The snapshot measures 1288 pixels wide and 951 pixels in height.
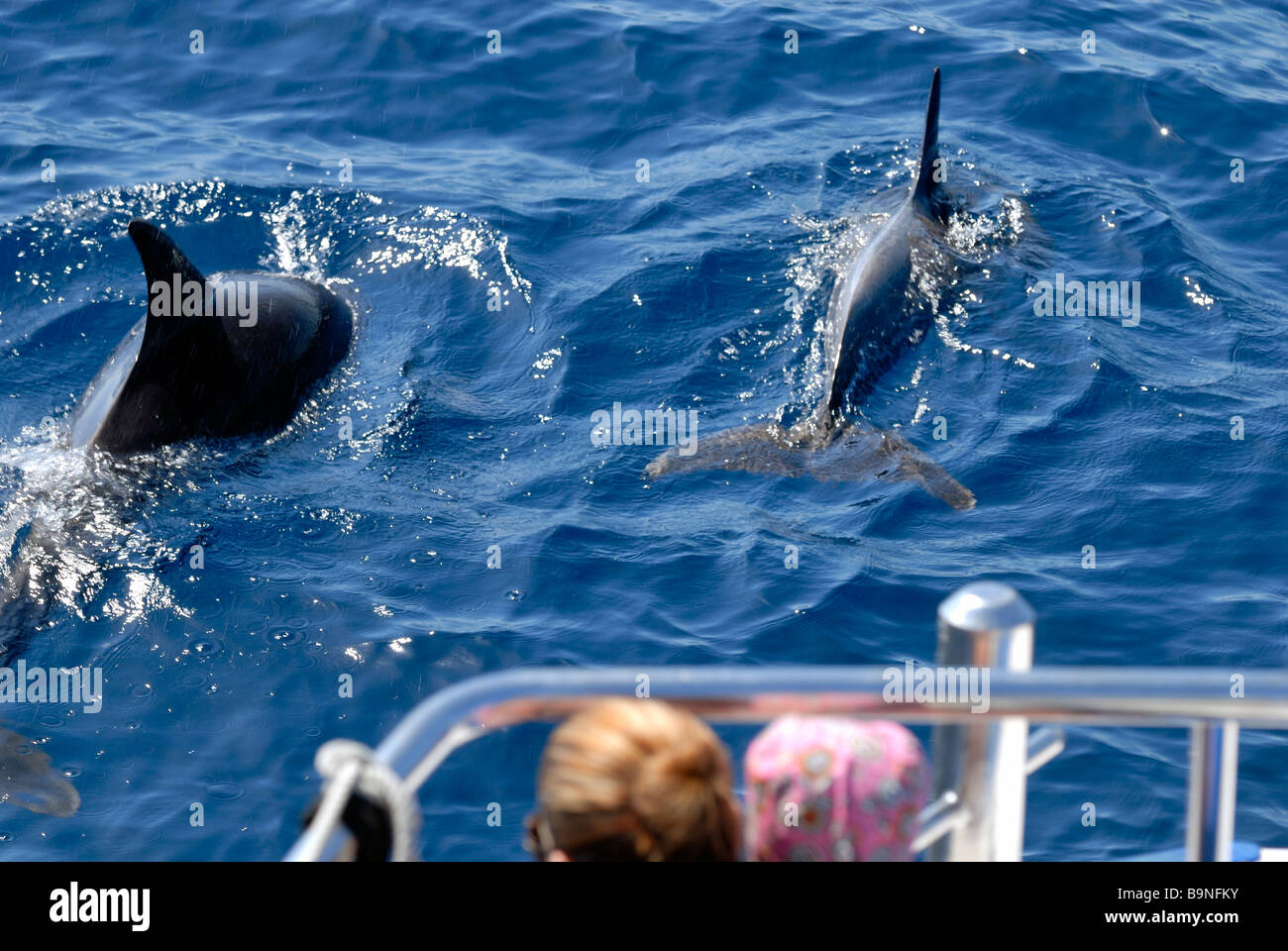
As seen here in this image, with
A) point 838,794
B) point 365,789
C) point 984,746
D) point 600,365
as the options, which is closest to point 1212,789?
point 984,746

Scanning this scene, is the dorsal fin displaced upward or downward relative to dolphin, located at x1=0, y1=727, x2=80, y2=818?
upward

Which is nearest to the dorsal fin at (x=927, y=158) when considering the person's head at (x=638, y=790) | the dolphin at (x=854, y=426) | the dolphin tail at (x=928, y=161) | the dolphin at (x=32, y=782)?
the dolphin tail at (x=928, y=161)

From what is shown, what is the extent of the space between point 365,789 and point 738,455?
22.9 ft

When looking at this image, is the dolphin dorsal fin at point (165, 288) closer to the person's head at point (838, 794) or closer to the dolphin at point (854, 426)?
the dolphin at point (854, 426)

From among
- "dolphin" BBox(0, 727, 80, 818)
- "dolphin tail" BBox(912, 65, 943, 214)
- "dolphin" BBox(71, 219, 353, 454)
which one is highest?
"dolphin tail" BBox(912, 65, 943, 214)

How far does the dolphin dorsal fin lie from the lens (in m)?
8.81

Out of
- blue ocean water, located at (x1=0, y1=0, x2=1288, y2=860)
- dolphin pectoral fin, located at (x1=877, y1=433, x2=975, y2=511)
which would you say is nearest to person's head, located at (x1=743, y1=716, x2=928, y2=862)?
blue ocean water, located at (x1=0, y1=0, x2=1288, y2=860)

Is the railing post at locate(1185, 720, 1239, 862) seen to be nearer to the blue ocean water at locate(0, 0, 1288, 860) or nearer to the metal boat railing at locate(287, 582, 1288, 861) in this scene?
the metal boat railing at locate(287, 582, 1288, 861)

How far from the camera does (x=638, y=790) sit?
2518mm

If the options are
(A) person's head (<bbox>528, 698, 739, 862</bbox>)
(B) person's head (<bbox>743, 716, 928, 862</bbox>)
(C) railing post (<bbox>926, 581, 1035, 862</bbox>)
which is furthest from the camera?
(C) railing post (<bbox>926, 581, 1035, 862</bbox>)

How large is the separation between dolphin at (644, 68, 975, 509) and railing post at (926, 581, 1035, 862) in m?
6.11

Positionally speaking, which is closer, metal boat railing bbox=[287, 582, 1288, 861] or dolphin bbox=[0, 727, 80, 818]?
metal boat railing bbox=[287, 582, 1288, 861]
